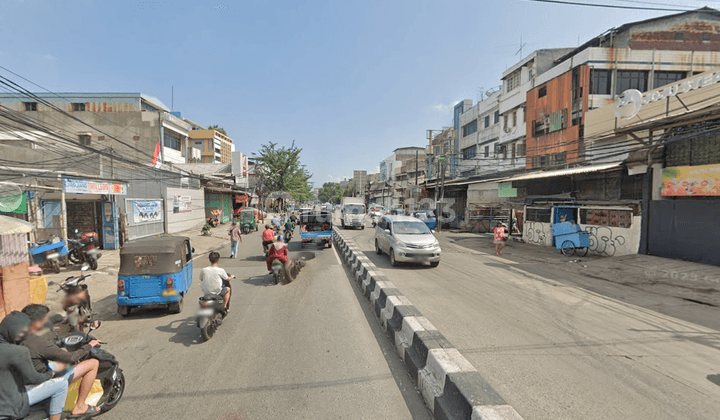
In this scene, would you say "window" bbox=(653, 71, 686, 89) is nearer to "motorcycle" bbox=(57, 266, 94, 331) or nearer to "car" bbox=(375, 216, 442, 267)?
"car" bbox=(375, 216, 442, 267)

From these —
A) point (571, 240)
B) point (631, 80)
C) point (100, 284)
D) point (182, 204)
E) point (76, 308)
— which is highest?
point (631, 80)

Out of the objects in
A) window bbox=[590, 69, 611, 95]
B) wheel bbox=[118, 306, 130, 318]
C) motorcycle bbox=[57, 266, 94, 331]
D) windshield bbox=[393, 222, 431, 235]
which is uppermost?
window bbox=[590, 69, 611, 95]

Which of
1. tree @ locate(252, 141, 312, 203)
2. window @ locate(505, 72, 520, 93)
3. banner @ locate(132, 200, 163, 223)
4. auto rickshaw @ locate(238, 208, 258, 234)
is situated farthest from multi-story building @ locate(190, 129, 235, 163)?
window @ locate(505, 72, 520, 93)

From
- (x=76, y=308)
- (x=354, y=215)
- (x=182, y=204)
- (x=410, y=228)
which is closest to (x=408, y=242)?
(x=410, y=228)

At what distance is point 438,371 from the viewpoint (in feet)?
12.3

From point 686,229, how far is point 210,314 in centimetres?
1531

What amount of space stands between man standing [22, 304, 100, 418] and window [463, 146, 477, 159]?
1634 inches

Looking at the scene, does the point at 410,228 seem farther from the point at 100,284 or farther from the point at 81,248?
the point at 81,248

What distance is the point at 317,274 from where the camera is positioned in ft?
35.6

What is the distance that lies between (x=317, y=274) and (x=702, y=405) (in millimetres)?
8858

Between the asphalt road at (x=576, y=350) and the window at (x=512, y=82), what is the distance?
30.2m

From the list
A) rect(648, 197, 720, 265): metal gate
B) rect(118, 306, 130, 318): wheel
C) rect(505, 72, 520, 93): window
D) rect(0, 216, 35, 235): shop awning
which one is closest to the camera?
rect(0, 216, 35, 235): shop awning

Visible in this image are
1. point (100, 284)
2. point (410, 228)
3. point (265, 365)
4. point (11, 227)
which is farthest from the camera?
point (410, 228)

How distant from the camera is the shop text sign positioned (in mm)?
13011
